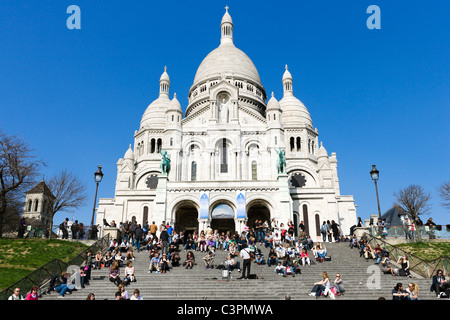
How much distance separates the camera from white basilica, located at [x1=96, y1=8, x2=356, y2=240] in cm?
3656

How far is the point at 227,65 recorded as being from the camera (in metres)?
61.5

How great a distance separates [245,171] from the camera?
138ft

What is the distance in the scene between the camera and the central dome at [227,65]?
60406mm

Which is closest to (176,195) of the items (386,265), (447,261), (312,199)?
(312,199)

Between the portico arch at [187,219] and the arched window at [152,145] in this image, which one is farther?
the arched window at [152,145]

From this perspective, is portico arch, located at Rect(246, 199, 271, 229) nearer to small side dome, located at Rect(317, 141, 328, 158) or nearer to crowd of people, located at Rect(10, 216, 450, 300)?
crowd of people, located at Rect(10, 216, 450, 300)

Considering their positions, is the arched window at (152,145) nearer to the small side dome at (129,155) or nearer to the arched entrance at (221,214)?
the small side dome at (129,155)

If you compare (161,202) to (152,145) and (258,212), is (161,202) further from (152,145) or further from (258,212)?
(152,145)

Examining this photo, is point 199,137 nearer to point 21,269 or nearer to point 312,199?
point 312,199

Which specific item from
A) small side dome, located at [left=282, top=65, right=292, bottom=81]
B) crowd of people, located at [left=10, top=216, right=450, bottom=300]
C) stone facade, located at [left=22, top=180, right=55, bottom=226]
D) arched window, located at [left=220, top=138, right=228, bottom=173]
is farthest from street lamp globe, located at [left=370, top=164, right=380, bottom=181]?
stone facade, located at [left=22, top=180, right=55, bottom=226]

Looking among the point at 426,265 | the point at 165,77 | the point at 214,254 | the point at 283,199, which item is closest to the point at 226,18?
the point at 165,77

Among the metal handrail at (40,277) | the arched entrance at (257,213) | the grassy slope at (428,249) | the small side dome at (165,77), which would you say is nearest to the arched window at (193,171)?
the arched entrance at (257,213)

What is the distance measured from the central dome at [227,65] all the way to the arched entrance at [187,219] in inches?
1034
